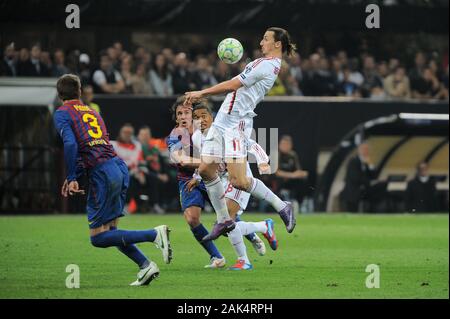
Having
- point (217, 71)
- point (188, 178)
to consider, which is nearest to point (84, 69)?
point (217, 71)

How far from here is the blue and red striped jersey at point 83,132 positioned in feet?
33.9

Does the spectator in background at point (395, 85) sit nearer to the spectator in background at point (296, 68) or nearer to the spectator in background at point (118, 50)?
the spectator in background at point (296, 68)

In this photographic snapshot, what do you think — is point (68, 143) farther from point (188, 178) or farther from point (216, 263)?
point (216, 263)

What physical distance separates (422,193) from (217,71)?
519 cm

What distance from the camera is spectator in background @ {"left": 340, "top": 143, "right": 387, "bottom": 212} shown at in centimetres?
2245

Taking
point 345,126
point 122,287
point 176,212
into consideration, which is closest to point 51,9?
point 176,212

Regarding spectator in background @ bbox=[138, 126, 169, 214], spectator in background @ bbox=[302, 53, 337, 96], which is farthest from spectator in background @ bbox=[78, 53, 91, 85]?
spectator in background @ bbox=[302, 53, 337, 96]

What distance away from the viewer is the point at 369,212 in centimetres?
2291

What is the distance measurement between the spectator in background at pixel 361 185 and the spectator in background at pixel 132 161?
14.1 feet

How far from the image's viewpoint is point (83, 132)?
34.3ft

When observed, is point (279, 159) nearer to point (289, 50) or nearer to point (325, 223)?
point (325, 223)

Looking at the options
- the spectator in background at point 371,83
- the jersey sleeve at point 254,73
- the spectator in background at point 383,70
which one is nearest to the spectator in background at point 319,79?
the spectator in background at point 371,83

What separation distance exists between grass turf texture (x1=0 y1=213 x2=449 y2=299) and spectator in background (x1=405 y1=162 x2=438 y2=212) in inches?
112

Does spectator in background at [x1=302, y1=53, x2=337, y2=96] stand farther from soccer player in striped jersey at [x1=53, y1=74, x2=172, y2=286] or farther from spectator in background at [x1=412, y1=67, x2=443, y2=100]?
soccer player in striped jersey at [x1=53, y1=74, x2=172, y2=286]
